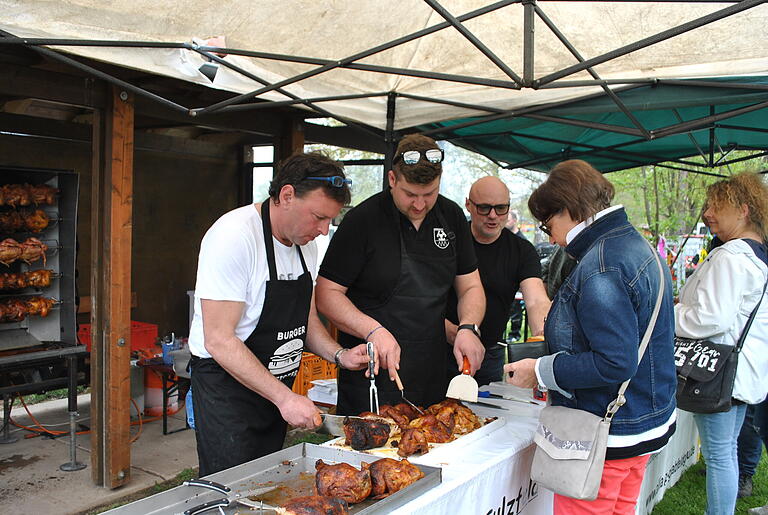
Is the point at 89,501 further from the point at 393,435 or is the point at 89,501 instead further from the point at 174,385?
the point at 393,435

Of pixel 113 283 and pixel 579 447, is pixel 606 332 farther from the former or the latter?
pixel 113 283

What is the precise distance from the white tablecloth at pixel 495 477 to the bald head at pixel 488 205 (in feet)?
3.17

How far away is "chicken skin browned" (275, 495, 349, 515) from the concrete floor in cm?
310

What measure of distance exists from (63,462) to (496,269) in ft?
11.9

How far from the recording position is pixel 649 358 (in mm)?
2174

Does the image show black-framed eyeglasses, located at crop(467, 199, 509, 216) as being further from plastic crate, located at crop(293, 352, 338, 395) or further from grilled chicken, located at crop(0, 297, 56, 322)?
grilled chicken, located at crop(0, 297, 56, 322)

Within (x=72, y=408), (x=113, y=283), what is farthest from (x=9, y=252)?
(x=72, y=408)

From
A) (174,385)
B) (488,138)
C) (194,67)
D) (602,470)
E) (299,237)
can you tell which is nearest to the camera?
(602,470)

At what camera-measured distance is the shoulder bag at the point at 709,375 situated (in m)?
3.29

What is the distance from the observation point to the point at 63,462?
193 inches

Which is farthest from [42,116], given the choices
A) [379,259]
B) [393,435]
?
[393,435]

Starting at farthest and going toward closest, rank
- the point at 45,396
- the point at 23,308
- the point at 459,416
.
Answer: the point at 45,396 → the point at 23,308 → the point at 459,416

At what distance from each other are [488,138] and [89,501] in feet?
15.7

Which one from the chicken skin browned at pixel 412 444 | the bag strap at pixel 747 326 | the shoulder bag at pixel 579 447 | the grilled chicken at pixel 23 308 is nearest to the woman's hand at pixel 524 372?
the shoulder bag at pixel 579 447
